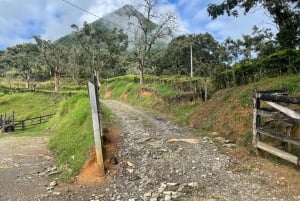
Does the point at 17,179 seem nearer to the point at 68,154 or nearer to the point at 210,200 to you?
the point at 68,154

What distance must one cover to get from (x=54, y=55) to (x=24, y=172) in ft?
208

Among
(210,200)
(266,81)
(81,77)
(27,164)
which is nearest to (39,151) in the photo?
(27,164)

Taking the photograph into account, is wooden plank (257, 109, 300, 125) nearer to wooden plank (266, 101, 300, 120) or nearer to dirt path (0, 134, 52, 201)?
wooden plank (266, 101, 300, 120)

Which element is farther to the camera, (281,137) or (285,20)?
(285,20)

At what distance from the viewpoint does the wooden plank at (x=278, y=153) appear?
28.4 feet

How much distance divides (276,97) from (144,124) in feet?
29.0

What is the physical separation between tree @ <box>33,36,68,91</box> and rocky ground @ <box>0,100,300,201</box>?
197 ft

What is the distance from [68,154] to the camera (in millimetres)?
14641

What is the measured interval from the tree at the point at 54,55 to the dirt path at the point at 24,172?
5208cm

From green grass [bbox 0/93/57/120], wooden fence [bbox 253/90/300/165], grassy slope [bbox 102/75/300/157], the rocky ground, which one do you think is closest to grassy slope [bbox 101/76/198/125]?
grassy slope [bbox 102/75/300/157]

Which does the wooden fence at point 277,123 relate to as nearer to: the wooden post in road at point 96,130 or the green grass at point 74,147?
the wooden post in road at point 96,130

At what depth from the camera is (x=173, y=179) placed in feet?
30.7

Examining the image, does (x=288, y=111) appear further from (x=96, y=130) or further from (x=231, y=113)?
(x=231, y=113)

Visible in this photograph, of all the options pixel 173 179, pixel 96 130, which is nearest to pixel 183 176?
pixel 173 179
